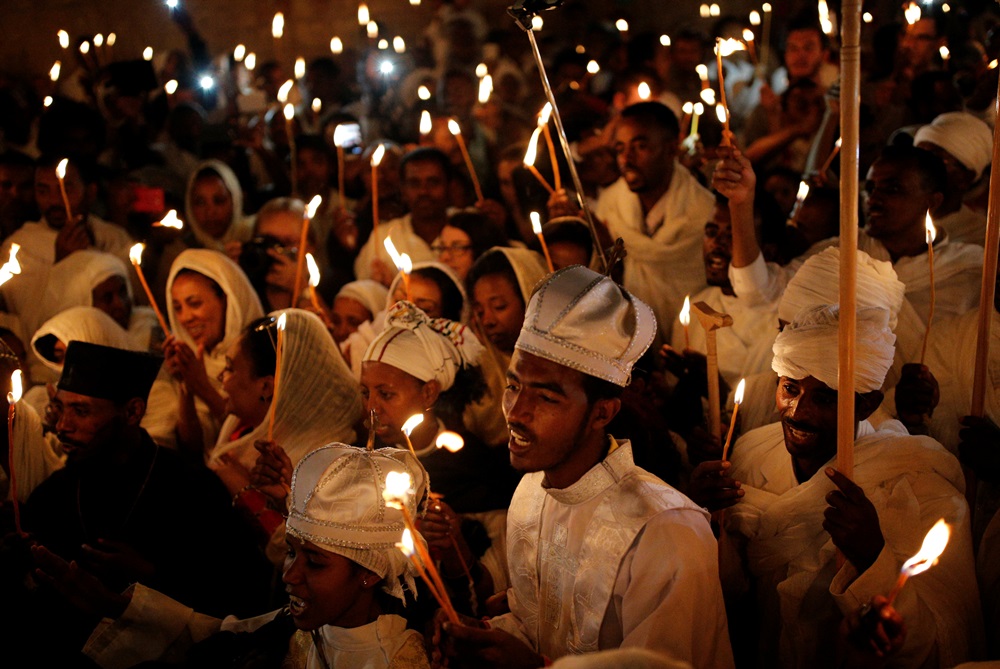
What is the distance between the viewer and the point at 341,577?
2617 mm

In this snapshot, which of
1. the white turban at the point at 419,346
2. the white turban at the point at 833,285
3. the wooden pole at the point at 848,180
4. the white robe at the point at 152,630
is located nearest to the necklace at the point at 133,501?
the white robe at the point at 152,630

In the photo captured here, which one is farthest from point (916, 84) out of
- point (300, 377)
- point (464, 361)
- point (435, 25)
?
point (435, 25)

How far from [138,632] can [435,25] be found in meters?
9.89

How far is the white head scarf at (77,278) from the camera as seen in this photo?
18.1ft

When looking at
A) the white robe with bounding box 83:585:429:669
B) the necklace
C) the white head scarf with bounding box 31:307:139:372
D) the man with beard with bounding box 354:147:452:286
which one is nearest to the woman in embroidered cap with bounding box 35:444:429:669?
the white robe with bounding box 83:585:429:669

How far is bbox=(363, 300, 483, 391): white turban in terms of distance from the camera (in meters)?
3.56

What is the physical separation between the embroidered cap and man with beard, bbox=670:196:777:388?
5.84 feet

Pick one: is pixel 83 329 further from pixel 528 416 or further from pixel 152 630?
pixel 528 416

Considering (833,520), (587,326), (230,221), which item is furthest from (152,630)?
(230,221)

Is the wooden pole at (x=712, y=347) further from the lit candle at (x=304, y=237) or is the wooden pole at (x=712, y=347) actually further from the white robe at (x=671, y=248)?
the white robe at (x=671, y=248)

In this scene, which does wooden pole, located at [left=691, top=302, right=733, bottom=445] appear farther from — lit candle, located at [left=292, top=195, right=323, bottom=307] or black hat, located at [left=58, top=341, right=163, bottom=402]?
black hat, located at [left=58, top=341, right=163, bottom=402]

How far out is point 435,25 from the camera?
11.7m

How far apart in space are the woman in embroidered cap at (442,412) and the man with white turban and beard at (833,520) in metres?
0.90

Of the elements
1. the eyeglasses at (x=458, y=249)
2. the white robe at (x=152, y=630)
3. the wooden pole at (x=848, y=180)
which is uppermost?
the wooden pole at (x=848, y=180)
